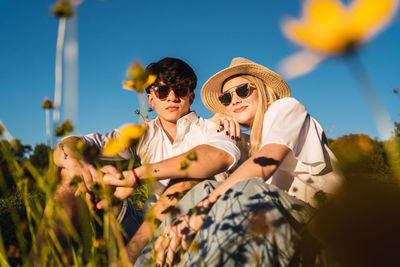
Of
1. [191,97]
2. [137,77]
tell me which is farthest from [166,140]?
[137,77]

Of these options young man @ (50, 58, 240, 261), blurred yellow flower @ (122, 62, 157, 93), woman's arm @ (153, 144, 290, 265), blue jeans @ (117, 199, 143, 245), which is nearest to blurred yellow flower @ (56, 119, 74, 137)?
blurred yellow flower @ (122, 62, 157, 93)

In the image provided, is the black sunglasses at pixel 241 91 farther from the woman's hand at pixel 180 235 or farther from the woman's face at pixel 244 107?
the woman's hand at pixel 180 235

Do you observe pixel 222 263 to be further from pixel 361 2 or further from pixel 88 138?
pixel 88 138

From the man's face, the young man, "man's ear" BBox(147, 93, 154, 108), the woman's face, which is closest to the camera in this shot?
the young man

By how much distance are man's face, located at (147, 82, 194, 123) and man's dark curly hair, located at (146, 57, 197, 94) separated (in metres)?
0.07

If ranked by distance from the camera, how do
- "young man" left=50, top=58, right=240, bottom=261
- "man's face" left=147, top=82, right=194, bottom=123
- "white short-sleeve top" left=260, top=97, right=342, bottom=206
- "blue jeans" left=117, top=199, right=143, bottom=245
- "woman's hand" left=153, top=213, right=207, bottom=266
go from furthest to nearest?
"man's face" left=147, top=82, right=194, bottom=123 → "blue jeans" left=117, top=199, right=143, bottom=245 → "young man" left=50, top=58, right=240, bottom=261 → "white short-sleeve top" left=260, top=97, right=342, bottom=206 → "woman's hand" left=153, top=213, right=207, bottom=266

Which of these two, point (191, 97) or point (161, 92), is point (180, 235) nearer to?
point (161, 92)

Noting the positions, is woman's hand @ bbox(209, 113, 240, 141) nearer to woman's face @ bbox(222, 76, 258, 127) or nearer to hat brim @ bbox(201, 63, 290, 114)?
woman's face @ bbox(222, 76, 258, 127)

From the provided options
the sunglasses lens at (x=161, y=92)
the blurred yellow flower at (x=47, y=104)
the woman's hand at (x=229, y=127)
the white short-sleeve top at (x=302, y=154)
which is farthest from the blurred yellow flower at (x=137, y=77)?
the sunglasses lens at (x=161, y=92)

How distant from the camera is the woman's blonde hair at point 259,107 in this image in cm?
229

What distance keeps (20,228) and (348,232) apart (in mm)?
1112

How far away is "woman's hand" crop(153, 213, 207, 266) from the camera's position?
49.8 inches

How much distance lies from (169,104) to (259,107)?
0.84 metres

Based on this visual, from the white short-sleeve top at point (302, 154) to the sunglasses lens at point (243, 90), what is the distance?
2.40ft
